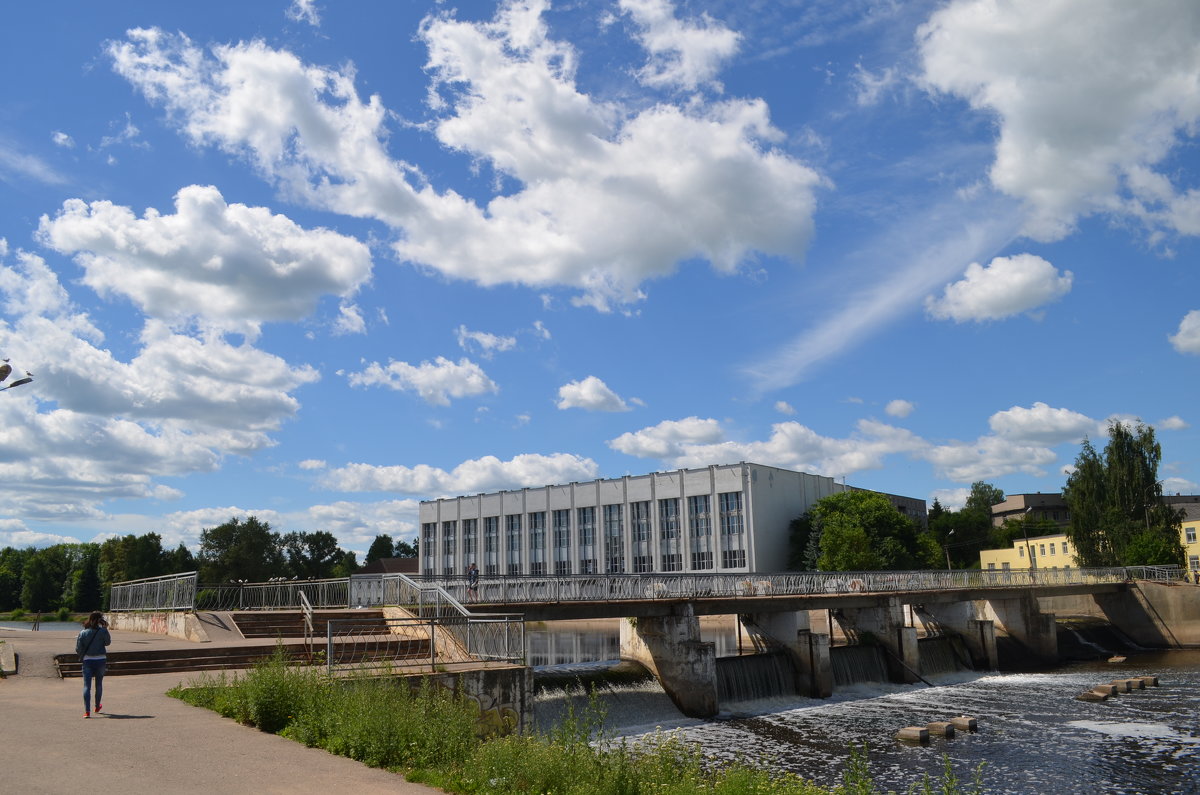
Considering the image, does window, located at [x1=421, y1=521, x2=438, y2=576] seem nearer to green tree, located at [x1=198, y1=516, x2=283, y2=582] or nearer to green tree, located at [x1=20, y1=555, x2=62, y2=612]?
green tree, located at [x1=198, y1=516, x2=283, y2=582]

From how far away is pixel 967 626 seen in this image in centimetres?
4800

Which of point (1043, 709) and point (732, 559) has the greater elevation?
point (732, 559)

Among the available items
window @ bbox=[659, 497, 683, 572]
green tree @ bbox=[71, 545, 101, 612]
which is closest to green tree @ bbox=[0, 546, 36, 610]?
green tree @ bbox=[71, 545, 101, 612]

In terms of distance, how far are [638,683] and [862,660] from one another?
1444cm

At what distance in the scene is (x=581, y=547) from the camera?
311 feet

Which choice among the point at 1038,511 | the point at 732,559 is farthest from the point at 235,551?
the point at 1038,511

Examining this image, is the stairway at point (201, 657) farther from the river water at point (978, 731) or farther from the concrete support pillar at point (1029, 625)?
the concrete support pillar at point (1029, 625)

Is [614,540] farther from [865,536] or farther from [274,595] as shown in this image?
[274,595]

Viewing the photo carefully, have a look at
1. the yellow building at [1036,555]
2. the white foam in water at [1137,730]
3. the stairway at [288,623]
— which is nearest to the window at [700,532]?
the yellow building at [1036,555]

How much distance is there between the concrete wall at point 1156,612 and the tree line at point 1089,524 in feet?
31.2

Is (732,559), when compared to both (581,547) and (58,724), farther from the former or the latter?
(58,724)

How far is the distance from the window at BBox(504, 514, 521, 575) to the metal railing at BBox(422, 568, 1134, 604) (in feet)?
191

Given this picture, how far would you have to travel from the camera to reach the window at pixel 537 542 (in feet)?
325

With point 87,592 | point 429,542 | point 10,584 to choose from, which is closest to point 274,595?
point 429,542
